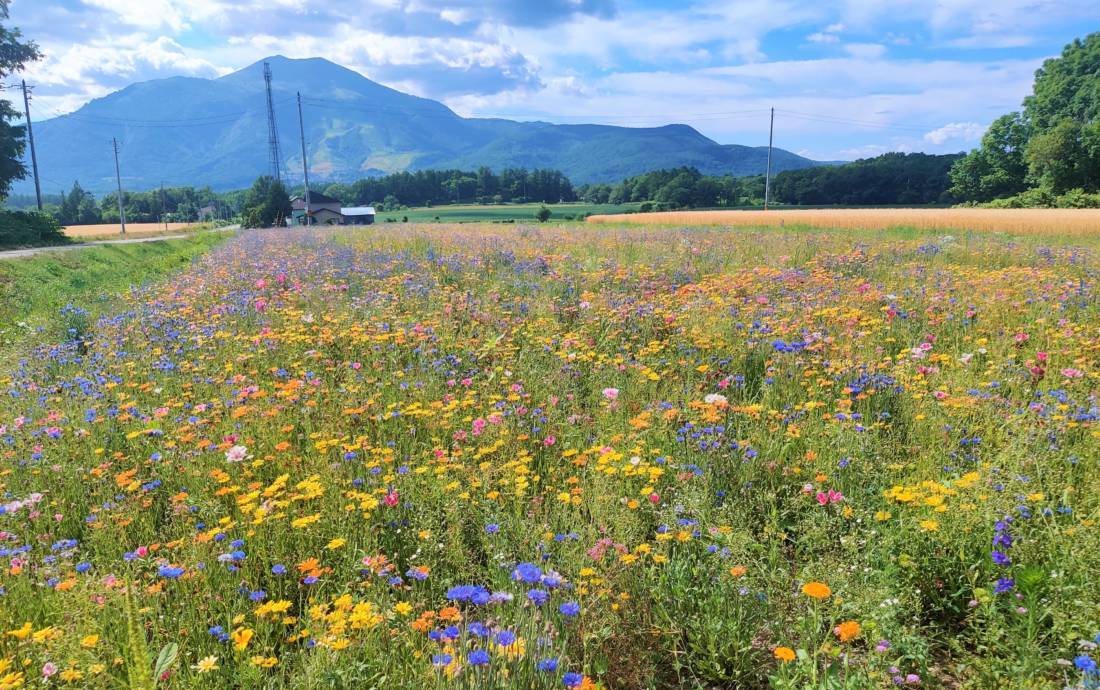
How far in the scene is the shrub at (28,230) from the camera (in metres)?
28.3

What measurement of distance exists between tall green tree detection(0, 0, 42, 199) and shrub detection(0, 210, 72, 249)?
17.6ft

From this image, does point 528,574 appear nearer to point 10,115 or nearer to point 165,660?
point 165,660

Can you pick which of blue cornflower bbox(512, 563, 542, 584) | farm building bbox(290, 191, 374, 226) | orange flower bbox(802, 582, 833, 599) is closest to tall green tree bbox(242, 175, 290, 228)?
farm building bbox(290, 191, 374, 226)

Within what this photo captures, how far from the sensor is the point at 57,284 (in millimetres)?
13398

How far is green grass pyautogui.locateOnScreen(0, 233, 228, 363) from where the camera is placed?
8.11 m

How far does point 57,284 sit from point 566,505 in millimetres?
15705

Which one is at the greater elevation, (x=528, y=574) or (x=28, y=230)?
(x=28, y=230)

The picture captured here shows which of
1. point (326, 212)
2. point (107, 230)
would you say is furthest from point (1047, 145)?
point (107, 230)

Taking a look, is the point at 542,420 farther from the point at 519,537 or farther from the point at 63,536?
the point at 63,536

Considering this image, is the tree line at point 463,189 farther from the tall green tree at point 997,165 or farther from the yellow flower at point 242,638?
the yellow flower at point 242,638

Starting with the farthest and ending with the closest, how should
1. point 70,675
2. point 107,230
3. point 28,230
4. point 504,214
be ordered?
point 504,214 < point 107,230 < point 28,230 < point 70,675

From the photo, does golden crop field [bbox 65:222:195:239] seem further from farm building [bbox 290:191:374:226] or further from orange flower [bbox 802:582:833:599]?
orange flower [bbox 802:582:833:599]

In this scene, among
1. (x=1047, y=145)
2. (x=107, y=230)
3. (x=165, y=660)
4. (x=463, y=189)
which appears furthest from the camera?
→ (x=463, y=189)

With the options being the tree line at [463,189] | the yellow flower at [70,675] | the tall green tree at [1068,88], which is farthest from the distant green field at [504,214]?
the yellow flower at [70,675]
